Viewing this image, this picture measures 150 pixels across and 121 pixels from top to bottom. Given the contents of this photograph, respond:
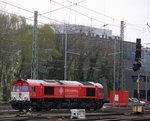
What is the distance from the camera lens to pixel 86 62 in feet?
222

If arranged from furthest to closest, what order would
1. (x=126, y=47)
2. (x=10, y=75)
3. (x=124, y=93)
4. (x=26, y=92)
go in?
(x=126, y=47) → (x=10, y=75) → (x=124, y=93) → (x=26, y=92)

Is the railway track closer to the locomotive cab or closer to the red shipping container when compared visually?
the locomotive cab

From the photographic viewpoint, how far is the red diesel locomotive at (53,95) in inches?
1364

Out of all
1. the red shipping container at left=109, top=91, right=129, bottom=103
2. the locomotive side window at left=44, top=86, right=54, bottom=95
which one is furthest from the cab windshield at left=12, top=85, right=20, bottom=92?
the red shipping container at left=109, top=91, right=129, bottom=103

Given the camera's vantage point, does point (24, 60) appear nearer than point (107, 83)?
Yes

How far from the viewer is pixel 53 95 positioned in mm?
36781

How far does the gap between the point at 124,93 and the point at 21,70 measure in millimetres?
17622

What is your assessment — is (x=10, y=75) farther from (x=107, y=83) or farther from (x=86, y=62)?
(x=107, y=83)

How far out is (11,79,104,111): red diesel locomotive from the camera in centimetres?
3466

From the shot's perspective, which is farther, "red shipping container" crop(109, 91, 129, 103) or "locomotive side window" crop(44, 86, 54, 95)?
"red shipping container" crop(109, 91, 129, 103)

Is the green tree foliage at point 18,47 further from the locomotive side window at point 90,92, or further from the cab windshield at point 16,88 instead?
the locomotive side window at point 90,92

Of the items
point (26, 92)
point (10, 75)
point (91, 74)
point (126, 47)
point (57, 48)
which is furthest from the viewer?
point (126, 47)

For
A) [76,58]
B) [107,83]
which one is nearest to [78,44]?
[76,58]

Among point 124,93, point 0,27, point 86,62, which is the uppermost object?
point 0,27
